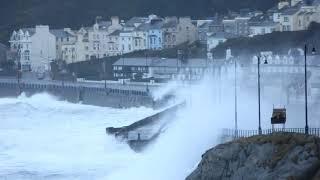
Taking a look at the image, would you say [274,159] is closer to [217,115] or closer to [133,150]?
[217,115]

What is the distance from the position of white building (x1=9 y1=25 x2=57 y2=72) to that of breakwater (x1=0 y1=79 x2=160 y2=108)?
4.62 metres

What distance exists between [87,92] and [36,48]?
1107 centimetres

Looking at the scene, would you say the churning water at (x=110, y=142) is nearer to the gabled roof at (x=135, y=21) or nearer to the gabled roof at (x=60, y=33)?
the gabled roof at (x=135, y=21)

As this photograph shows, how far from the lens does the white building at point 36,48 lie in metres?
47.9

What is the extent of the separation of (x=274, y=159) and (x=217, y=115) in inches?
294

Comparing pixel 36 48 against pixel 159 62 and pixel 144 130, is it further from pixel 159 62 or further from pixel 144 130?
pixel 144 130

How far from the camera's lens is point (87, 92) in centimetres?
3812

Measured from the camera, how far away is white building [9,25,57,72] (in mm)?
47906

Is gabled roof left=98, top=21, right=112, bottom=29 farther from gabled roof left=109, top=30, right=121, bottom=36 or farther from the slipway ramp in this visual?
the slipway ramp

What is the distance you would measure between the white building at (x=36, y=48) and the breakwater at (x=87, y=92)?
15.1 feet

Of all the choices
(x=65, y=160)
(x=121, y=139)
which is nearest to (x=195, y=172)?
(x=65, y=160)

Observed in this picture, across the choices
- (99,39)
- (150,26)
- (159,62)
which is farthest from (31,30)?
(159,62)

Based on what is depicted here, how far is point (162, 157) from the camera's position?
1781 centimetres

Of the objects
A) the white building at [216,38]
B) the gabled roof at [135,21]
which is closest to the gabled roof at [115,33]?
the gabled roof at [135,21]
